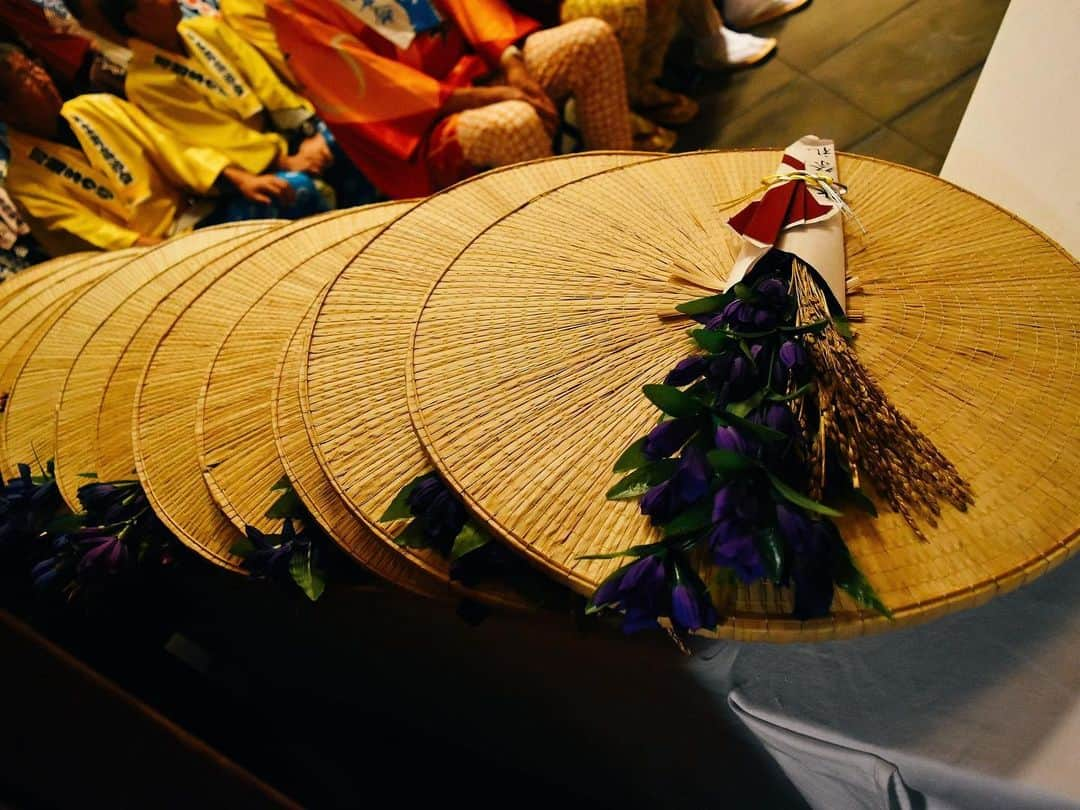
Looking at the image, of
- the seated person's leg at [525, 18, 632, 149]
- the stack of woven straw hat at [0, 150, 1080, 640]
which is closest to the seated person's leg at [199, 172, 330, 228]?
the seated person's leg at [525, 18, 632, 149]

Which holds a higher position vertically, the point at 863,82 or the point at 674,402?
the point at 674,402

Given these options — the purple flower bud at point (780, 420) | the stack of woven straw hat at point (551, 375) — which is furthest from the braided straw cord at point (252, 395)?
the purple flower bud at point (780, 420)

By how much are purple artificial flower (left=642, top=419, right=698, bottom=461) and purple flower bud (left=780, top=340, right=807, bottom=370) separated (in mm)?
111

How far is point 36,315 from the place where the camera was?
150cm

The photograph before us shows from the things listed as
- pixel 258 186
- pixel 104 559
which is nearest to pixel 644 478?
pixel 104 559

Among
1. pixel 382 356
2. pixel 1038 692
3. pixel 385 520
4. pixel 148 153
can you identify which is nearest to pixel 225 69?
pixel 148 153

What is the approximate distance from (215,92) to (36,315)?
895mm

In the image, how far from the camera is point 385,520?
→ 2.41 ft

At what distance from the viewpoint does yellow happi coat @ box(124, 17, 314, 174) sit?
1994mm

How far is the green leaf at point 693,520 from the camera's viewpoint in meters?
0.60

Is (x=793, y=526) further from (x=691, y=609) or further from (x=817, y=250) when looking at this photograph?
(x=817, y=250)

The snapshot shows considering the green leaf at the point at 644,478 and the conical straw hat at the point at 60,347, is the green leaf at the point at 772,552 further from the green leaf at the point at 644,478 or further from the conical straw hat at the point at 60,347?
the conical straw hat at the point at 60,347

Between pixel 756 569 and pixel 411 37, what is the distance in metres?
A: 1.84

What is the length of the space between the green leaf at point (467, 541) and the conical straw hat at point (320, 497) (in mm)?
65
